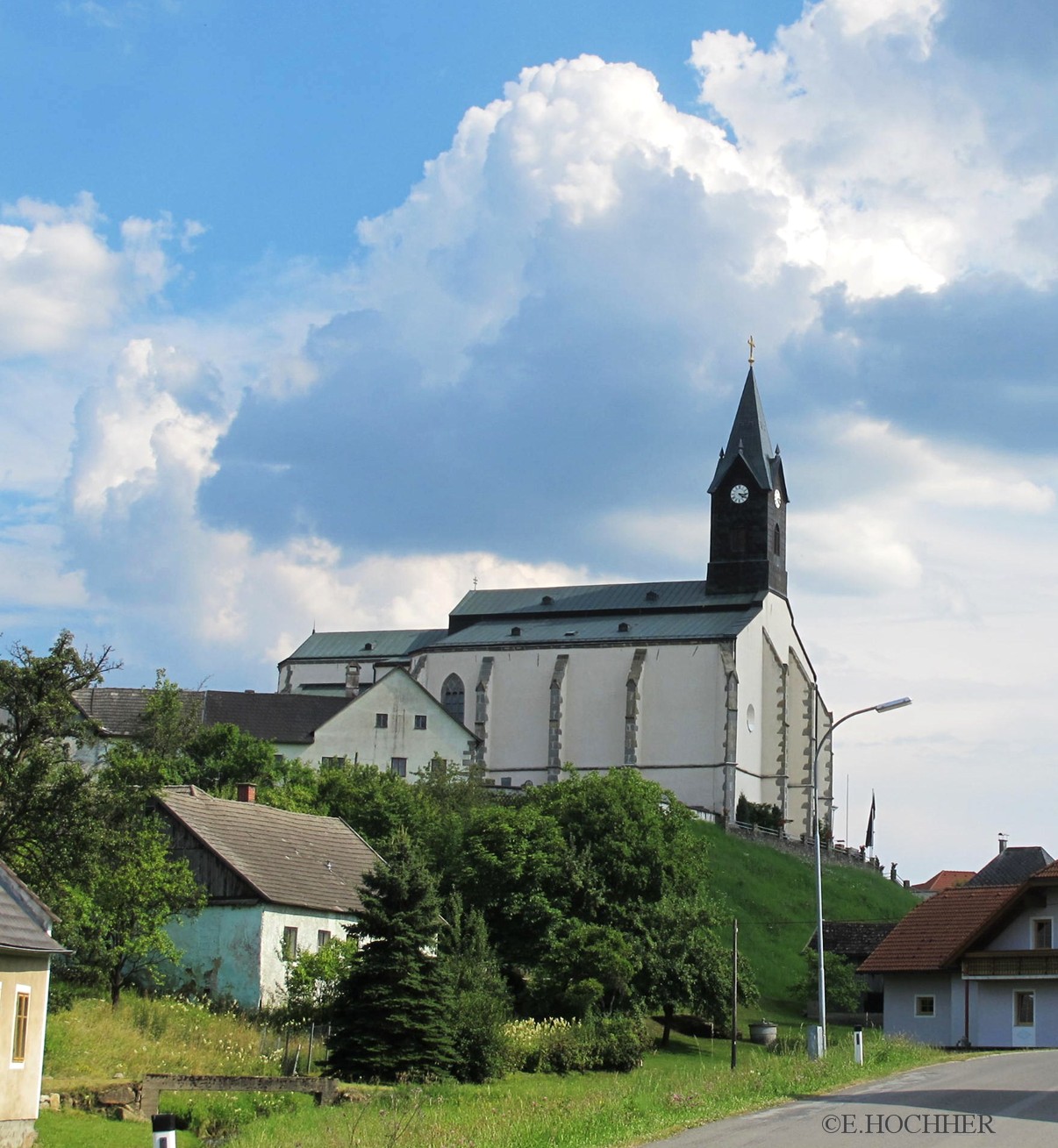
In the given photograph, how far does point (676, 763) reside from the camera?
3802 inches

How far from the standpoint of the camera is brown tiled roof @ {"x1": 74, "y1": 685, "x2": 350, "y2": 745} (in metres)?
90.6

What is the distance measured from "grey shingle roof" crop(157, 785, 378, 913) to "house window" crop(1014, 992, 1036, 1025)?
1956cm

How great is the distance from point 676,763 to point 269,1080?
6883 cm

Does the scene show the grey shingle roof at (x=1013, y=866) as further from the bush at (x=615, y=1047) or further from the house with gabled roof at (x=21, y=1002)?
the house with gabled roof at (x=21, y=1002)

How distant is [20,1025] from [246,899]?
16.3 meters

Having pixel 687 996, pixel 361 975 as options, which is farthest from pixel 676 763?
pixel 361 975

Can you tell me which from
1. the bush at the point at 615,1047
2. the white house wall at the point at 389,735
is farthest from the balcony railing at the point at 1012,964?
the white house wall at the point at 389,735

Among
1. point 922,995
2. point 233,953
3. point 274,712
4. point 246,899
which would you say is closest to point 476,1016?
point 233,953

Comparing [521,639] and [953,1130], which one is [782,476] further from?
[953,1130]

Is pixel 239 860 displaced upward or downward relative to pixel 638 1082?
upward

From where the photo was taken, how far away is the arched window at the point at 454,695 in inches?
4075

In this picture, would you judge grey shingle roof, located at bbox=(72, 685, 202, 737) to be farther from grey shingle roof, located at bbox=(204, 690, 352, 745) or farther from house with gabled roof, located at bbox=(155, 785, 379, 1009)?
house with gabled roof, located at bbox=(155, 785, 379, 1009)

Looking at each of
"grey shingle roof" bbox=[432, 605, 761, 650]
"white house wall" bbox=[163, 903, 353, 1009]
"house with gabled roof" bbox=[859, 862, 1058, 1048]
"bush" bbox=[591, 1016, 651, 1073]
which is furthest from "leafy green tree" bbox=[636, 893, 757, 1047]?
"grey shingle roof" bbox=[432, 605, 761, 650]

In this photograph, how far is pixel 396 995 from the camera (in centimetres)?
3362
